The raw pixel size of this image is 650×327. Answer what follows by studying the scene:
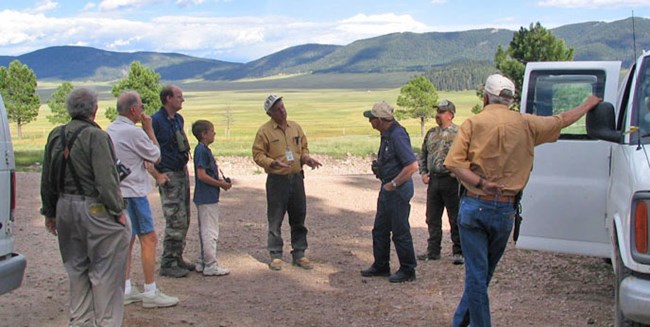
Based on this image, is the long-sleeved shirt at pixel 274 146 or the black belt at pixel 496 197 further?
the long-sleeved shirt at pixel 274 146

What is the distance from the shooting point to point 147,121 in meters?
6.38

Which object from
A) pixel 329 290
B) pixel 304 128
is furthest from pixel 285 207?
pixel 304 128

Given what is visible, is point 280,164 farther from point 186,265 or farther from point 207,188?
point 186,265

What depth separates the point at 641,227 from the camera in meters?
4.14

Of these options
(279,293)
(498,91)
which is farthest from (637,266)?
(279,293)

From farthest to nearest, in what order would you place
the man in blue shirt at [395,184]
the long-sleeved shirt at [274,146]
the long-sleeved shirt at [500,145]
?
the long-sleeved shirt at [274,146] → the man in blue shirt at [395,184] → the long-sleeved shirt at [500,145]

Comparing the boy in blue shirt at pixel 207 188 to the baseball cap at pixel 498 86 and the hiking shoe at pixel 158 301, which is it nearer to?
the hiking shoe at pixel 158 301

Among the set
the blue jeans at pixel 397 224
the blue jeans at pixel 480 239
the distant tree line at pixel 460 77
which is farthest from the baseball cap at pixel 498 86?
the distant tree line at pixel 460 77

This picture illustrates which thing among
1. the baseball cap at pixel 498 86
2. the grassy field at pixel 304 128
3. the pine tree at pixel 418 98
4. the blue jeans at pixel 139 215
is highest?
the baseball cap at pixel 498 86

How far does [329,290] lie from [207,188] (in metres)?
1.66

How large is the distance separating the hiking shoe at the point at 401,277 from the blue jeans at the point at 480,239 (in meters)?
2.28

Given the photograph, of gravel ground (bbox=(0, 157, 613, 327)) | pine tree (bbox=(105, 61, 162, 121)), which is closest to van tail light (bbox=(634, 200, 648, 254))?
gravel ground (bbox=(0, 157, 613, 327))

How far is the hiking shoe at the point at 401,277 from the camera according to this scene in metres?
7.25

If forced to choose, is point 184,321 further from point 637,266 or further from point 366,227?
point 366,227
